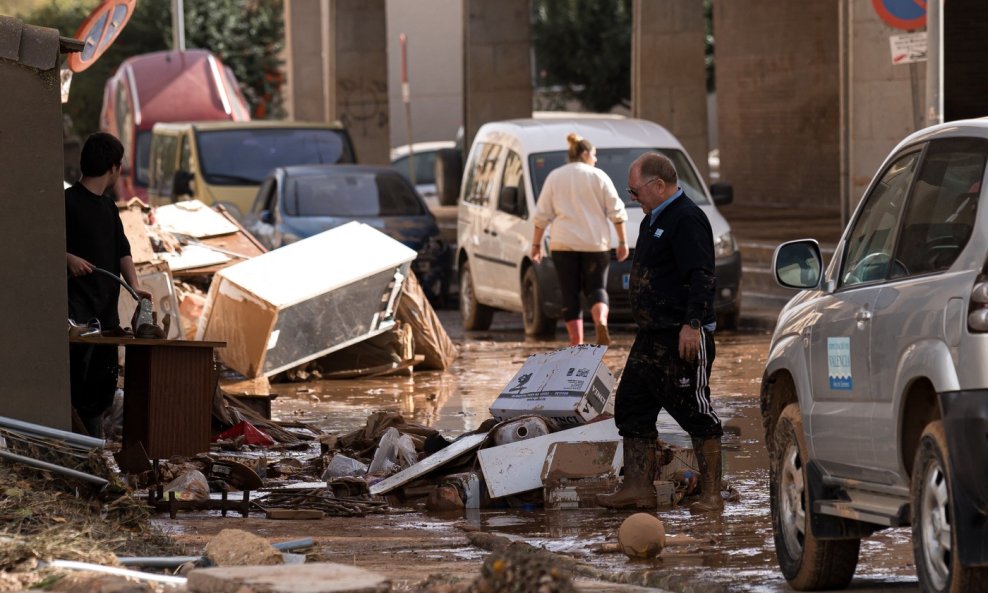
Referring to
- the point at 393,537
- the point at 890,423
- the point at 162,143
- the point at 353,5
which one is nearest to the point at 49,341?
the point at 393,537

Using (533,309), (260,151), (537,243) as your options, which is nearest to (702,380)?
(537,243)

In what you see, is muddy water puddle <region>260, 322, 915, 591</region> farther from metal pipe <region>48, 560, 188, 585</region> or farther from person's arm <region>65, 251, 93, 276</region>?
person's arm <region>65, 251, 93, 276</region>

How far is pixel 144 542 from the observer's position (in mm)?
7672

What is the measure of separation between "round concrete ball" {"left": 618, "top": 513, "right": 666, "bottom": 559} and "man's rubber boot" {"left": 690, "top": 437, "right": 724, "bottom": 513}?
129 centimetres

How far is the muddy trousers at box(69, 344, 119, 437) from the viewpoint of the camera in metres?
9.58

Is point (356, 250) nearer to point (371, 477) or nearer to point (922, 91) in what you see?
point (371, 477)

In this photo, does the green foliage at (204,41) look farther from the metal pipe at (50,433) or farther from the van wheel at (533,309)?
the metal pipe at (50,433)

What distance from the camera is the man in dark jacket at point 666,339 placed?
30.3 feet

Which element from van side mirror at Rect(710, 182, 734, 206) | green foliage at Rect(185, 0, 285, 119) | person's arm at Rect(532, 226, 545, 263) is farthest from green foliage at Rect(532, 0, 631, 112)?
person's arm at Rect(532, 226, 545, 263)

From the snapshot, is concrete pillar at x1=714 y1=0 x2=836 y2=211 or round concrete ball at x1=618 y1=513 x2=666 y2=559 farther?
concrete pillar at x1=714 y1=0 x2=836 y2=211

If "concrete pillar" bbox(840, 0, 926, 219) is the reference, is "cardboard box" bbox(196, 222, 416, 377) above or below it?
below

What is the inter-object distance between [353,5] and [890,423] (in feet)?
117

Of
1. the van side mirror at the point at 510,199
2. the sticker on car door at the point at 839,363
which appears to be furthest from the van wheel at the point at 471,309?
the sticker on car door at the point at 839,363

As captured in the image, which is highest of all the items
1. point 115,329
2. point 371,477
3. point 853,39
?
point 853,39
